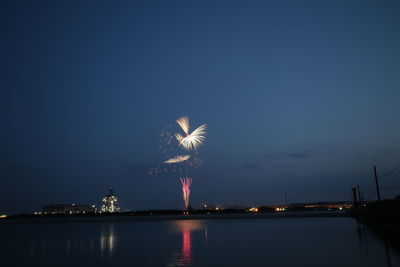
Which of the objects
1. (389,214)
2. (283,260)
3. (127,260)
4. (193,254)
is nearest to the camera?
(283,260)

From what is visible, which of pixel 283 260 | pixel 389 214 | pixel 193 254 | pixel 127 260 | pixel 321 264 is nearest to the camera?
pixel 321 264

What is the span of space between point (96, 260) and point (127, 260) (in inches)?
84.5

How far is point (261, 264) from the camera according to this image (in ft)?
66.8

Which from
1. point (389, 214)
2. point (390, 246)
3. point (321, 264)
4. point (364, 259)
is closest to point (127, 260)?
point (321, 264)

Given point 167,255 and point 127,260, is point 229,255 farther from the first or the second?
point 127,260

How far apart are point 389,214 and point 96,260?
2758cm

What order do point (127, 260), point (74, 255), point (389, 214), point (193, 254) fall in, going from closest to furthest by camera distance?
point (127, 260), point (193, 254), point (74, 255), point (389, 214)

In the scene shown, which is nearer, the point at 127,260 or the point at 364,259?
the point at 364,259

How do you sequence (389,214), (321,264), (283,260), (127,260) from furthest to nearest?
(389,214) → (127,260) → (283,260) → (321,264)

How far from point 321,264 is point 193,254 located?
8.56m

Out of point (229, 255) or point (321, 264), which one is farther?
point (229, 255)

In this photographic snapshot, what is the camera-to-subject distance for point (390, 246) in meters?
24.6

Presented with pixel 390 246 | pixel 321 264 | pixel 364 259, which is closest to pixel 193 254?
pixel 321 264

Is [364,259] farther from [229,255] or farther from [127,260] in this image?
[127,260]
